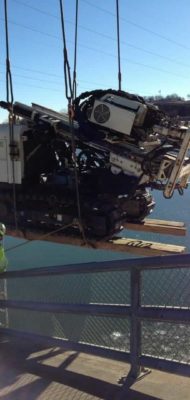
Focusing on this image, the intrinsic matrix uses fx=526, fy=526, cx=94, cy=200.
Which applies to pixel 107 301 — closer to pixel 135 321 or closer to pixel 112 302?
pixel 112 302

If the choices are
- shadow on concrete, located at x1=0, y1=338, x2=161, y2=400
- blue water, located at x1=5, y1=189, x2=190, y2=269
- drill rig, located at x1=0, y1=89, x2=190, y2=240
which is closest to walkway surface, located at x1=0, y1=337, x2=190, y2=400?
shadow on concrete, located at x1=0, y1=338, x2=161, y2=400

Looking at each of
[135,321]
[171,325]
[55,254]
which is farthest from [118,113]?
[55,254]

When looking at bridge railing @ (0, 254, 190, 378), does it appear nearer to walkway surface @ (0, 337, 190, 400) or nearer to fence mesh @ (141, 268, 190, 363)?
fence mesh @ (141, 268, 190, 363)

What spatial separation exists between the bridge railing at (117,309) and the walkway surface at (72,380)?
0.56 feet

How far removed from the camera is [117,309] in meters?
4.59

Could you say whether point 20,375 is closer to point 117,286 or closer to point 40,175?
point 117,286

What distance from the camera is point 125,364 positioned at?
16.8ft

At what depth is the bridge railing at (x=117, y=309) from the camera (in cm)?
429

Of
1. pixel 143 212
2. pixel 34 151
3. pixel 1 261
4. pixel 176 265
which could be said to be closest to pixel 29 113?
pixel 34 151

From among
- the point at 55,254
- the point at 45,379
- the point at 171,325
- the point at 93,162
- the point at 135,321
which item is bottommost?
the point at 55,254

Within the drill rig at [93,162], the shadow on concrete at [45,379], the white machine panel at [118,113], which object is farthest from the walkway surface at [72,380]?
the white machine panel at [118,113]

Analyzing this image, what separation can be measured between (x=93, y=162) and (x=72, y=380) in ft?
15.0

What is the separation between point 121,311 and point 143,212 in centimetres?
436

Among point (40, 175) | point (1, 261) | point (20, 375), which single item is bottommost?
point (20, 375)
